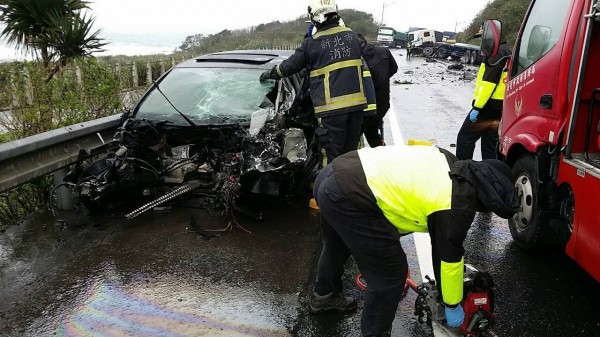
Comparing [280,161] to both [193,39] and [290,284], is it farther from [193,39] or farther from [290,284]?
[193,39]

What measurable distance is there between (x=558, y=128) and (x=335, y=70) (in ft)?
6.77

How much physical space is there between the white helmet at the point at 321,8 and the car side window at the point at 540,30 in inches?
67.6

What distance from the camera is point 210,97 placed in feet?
16.7

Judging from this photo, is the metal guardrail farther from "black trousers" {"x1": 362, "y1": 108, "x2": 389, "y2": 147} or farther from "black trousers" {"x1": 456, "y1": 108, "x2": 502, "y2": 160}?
"black trousers" {"x1": 456, "y1": 108, "x2": 502, "y2": 160}

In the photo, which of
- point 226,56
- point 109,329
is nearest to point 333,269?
point 109,329

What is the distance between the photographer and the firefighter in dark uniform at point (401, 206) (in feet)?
7.12

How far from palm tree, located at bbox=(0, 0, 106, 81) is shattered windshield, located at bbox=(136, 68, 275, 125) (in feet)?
8.37

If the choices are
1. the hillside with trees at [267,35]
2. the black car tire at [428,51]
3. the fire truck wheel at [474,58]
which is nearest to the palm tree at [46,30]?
the fire truck wheel at [474,58]

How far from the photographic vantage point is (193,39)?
5469 cm

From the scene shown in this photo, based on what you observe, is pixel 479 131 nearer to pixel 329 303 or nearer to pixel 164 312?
pixel 329 303

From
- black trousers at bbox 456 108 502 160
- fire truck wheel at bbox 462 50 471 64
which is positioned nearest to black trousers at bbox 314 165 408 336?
black trousers at bbox 456 108 502 160

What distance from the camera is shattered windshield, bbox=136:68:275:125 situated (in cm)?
483

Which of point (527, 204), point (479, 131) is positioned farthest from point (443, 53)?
point (527, 204)

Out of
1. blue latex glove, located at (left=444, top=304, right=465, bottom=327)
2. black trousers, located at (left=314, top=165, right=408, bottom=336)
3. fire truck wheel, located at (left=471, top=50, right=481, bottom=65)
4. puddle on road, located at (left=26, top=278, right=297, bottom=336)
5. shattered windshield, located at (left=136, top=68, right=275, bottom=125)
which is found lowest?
puddle on road, located at (left=26, top=278, right=297, bottom=336)
